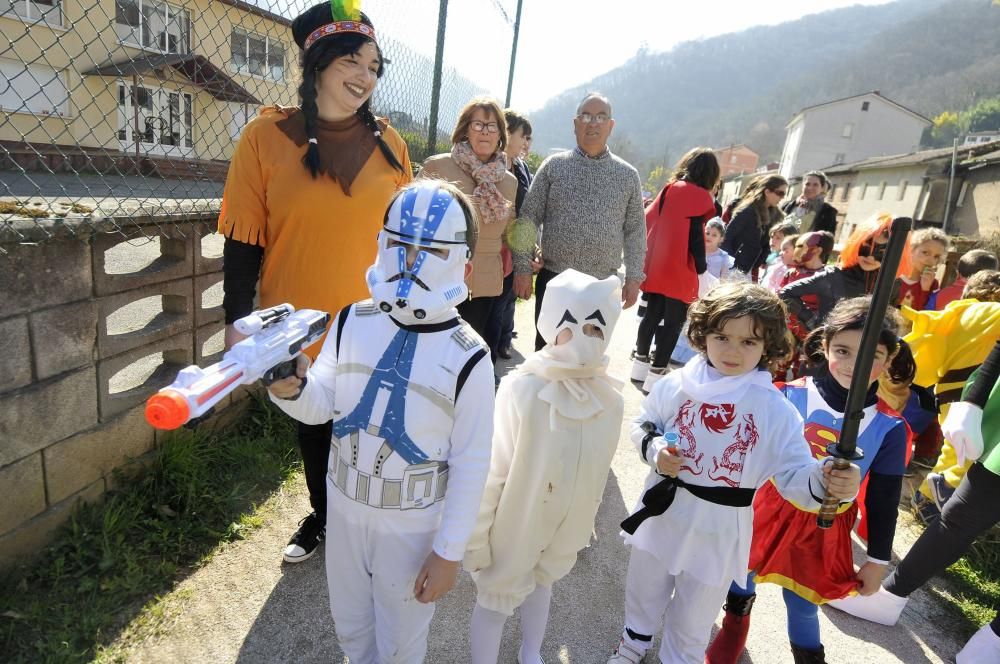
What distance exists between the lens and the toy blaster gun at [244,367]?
0.98 metres

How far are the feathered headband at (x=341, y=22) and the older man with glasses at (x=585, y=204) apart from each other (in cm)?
165

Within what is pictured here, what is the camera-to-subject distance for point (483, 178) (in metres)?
3.22

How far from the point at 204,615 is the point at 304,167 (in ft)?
5.73

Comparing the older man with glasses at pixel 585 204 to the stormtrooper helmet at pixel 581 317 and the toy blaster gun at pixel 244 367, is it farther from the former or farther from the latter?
the toy blaster gun at pixel 244 367

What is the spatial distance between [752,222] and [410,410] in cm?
511

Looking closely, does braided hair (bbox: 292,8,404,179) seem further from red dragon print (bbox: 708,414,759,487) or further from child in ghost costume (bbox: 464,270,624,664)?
red dragon print (bbox: 708,414,759,487)

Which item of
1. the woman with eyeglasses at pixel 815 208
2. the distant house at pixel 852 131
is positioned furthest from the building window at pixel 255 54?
the distant house at pixel 852 131

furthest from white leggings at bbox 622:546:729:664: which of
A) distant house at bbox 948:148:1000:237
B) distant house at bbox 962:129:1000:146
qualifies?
distant house at bbox 962:129:1000:146

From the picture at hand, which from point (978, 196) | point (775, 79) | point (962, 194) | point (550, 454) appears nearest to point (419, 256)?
point (550, 454)

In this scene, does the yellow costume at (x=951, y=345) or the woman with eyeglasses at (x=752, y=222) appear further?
the woman with eyeglasses at (x=752, y=222)

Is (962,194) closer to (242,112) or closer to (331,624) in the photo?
(242,112)

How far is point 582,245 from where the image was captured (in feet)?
11.4

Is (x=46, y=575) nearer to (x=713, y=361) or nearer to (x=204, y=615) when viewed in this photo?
(x=204, y=615)

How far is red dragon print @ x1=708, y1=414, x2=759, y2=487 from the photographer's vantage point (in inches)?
75.5
